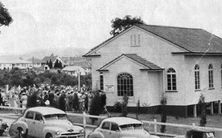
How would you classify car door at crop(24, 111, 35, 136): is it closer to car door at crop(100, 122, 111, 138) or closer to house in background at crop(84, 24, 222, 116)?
car door at crop(100, 122, 111, 138)

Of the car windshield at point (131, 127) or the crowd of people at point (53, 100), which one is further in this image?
the crowd of people at point (53, 100)

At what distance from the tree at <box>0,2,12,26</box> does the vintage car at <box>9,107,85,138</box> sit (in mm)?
23937

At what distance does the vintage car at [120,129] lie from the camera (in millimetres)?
19305

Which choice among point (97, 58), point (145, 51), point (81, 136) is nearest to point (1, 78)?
point (97, 58)

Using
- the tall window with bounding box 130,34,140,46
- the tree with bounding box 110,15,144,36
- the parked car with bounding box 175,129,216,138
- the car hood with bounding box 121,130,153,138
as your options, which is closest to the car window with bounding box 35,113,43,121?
the car hood with bounding box 121,130,153,138

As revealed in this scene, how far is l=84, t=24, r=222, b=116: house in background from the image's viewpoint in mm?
36281

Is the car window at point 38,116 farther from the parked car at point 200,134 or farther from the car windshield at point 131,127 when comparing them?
the parked car at point 200,134

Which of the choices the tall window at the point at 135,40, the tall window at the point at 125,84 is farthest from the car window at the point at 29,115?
the tall window at the point at 135,40

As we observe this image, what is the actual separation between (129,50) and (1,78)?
33.3 metres

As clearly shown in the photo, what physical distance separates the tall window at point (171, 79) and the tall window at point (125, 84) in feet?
9.38

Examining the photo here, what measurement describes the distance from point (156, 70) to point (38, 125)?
16184 millimetres

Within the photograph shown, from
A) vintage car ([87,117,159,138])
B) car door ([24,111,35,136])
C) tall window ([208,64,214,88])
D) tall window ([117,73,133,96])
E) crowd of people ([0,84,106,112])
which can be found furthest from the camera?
tall window ([208,64,214,88])

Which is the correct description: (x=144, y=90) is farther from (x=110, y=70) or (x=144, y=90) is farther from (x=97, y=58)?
(x=97, y=58)

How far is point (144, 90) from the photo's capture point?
36062mm
